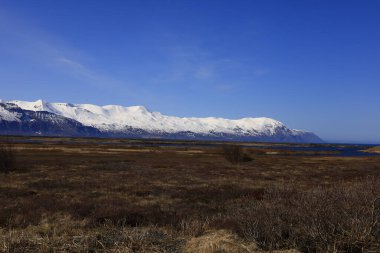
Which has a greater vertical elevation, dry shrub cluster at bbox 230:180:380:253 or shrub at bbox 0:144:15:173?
dry shrub cluster at bbox 230:180:380:253

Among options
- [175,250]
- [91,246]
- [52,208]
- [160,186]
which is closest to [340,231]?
[175,250]

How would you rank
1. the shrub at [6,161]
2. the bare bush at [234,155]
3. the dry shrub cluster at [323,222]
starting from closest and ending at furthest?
1. the dry shrub cluster at [323,222]
2. the shrub at [6,161]
3. the bare bush at [234,155]

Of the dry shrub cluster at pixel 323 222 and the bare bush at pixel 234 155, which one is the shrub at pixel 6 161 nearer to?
the dry shrub cluster at pixel 323 222

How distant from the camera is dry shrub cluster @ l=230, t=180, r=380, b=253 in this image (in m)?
7.33

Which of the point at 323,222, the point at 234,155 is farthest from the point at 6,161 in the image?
the point at 234,155

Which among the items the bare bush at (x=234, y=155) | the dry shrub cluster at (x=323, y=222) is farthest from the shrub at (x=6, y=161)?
the bare bush at (x=234, y=155)

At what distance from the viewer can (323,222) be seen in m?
7.66

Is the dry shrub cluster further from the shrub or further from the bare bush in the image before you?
the bare bush

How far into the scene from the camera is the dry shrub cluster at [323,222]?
289 inches

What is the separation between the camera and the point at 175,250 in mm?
8094

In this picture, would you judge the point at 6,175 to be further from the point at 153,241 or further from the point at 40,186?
the point at 153,241

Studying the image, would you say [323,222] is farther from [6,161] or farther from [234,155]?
[234,155]

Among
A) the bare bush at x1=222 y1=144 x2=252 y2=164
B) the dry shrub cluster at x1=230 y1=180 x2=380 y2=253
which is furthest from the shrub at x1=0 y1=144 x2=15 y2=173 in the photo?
the bare bush at x1=222 y1=144 x2=252 y2=164

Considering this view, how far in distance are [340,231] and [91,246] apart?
5.38 metres
